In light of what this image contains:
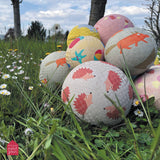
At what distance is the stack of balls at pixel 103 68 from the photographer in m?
1.94

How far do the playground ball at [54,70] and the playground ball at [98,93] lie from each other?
79cm

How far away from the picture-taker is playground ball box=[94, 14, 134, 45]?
3.00 metres

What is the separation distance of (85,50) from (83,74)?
567 mm

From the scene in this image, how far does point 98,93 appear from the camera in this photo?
75.5 inches

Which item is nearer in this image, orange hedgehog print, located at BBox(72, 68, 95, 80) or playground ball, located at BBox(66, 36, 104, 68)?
orange hedgehog print, located at BBox(72, 68, 95, 80)

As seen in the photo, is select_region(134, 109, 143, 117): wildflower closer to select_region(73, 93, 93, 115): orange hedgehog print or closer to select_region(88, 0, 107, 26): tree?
select_region(73, 93, 93, 115): orange hedgehog print

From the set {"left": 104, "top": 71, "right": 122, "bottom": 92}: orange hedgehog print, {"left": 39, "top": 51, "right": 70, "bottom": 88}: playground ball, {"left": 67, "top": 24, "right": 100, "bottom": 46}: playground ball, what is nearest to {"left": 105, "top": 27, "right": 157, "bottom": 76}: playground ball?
{"left": 104, "top": 71, "right": 122, "bottom": 92}: orange hedgehog print

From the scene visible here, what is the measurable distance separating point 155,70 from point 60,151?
197 centimetres

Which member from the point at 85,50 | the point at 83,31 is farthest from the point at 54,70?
the point at 83,31

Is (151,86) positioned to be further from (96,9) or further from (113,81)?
(96,9)

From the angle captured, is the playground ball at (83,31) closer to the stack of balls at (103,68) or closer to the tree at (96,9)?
the stack of balls at (103,68)

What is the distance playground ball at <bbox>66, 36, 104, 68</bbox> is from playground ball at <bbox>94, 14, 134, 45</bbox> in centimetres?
57

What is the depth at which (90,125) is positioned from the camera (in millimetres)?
2061

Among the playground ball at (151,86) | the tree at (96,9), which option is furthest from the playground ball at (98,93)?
the tree at (96,9)
